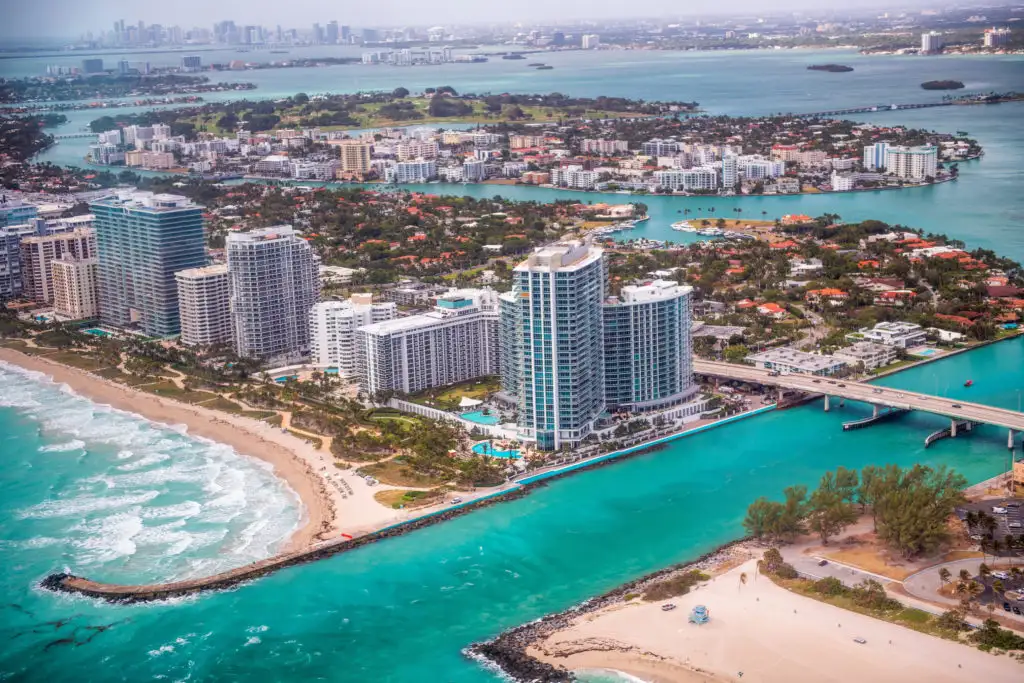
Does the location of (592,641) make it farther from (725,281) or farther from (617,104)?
(617,104)

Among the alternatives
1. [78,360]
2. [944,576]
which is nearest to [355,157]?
[78,360]

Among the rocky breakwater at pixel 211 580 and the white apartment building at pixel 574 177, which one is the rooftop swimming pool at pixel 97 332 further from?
the white apartment building at pixel 574 177

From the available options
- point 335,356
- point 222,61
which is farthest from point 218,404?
point 222,61

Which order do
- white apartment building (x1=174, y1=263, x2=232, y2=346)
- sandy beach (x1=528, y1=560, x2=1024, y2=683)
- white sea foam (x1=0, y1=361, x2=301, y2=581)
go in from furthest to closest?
white apartment building (x1=174, y1=263, x2=232, y2=346) → white sea foam (x1=0, y1=361, x2=301, y2=581) → sandy beach (x1=528, y1=560, x2=1024, y2=683)

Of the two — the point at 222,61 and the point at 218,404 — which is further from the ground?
the point at 222,61

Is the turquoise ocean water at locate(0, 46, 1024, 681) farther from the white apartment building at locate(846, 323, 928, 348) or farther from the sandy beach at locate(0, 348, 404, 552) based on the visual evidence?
the white apartment building at locate(846, 323, 928, 348)

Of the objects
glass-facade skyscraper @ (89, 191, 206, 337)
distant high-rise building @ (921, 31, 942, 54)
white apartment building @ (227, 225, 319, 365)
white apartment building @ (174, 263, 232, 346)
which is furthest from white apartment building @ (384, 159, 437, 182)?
distant high-rise building @ (921, 31, 942, 54)

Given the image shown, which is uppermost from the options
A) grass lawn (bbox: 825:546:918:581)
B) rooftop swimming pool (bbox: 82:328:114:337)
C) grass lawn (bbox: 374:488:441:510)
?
rooftop swimming pool (bbox: 82:328:114:337)

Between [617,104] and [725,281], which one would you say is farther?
[617,104]

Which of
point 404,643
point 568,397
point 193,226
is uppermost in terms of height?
point 193,226
